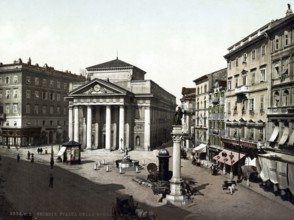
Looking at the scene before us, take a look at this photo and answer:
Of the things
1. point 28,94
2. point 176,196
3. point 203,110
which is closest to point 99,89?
point 28,94

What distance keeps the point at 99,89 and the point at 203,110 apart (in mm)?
21174

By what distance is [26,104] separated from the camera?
6756 centimetres

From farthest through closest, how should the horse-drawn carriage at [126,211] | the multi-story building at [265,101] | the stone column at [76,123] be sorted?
1. the stone column at [76,123]
2. the multi-story building at [265,101]
3. the horse-drawn carriage at [126,211]

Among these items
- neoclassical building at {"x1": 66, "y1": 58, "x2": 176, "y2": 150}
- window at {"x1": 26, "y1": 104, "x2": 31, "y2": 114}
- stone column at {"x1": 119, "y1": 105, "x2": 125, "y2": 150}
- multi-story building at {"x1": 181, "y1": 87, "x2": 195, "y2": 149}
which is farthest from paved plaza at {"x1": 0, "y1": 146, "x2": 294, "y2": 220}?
window at {"x1": 26, "y1": 104, "x2": 31, "y2": 114}

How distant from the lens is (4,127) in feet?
221

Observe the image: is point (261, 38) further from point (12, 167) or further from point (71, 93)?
point (71, 93)

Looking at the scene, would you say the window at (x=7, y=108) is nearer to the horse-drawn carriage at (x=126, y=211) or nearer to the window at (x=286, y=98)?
the horse-drawn carriage at (x=126, y=211)

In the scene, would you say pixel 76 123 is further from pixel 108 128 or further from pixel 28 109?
pixel 28 109

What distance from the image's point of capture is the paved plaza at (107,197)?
21547 millimetres

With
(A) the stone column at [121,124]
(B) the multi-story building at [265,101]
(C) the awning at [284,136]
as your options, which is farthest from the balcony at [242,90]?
(A) the stone column at [121,124]

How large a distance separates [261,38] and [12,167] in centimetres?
3301

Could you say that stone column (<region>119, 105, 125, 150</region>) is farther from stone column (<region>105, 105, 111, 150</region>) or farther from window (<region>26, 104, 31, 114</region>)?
window (<region>26, 104, 31, 114</region>)

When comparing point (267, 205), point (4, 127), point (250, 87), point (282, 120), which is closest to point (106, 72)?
point (4, 127)

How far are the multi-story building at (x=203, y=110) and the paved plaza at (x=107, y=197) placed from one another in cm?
1400
